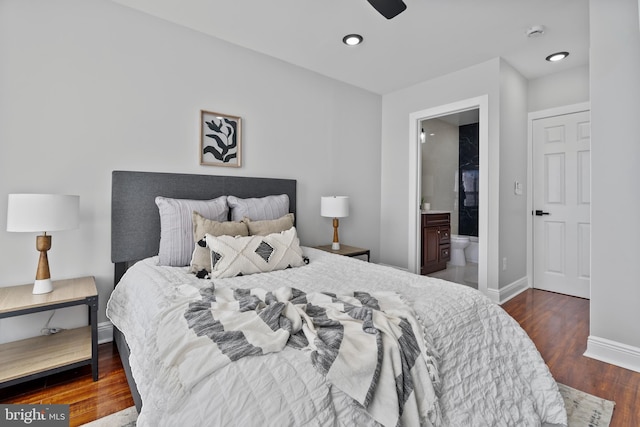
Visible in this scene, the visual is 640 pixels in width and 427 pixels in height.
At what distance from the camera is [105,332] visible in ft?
7.65

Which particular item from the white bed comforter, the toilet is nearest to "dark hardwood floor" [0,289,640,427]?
the white bed comforter

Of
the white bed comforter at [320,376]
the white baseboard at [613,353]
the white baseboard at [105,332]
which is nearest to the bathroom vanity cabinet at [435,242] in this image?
the white baseboard at [613,353]

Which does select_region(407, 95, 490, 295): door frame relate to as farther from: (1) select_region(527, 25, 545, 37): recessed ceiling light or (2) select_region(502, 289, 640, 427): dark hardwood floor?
(1) select_region(527, 25, 545, 37): recessed ceiling light

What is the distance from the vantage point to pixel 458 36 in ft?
9.16

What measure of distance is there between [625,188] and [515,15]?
1557 mm

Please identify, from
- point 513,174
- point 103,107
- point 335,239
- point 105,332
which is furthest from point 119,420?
point 513,174

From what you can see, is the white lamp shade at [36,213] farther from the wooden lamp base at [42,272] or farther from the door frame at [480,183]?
the door frame at [480,183]

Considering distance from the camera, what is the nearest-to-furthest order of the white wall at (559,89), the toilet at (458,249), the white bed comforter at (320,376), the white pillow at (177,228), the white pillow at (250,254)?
the white bed comforter at (320,376), the white pillow at (250,254), the white pillow at (177,228), the white wall at (559,89), the toilet at (458,249)

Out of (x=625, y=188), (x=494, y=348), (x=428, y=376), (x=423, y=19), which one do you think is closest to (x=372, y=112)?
(x=423, y=19)

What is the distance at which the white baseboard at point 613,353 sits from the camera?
208 cm

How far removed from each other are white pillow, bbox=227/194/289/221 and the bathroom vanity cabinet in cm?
233

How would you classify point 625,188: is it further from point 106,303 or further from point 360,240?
point 106,303

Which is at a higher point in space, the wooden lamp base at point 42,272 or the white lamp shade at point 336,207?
the white lamp shade at point 336,207

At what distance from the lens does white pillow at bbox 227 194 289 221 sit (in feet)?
8.73
